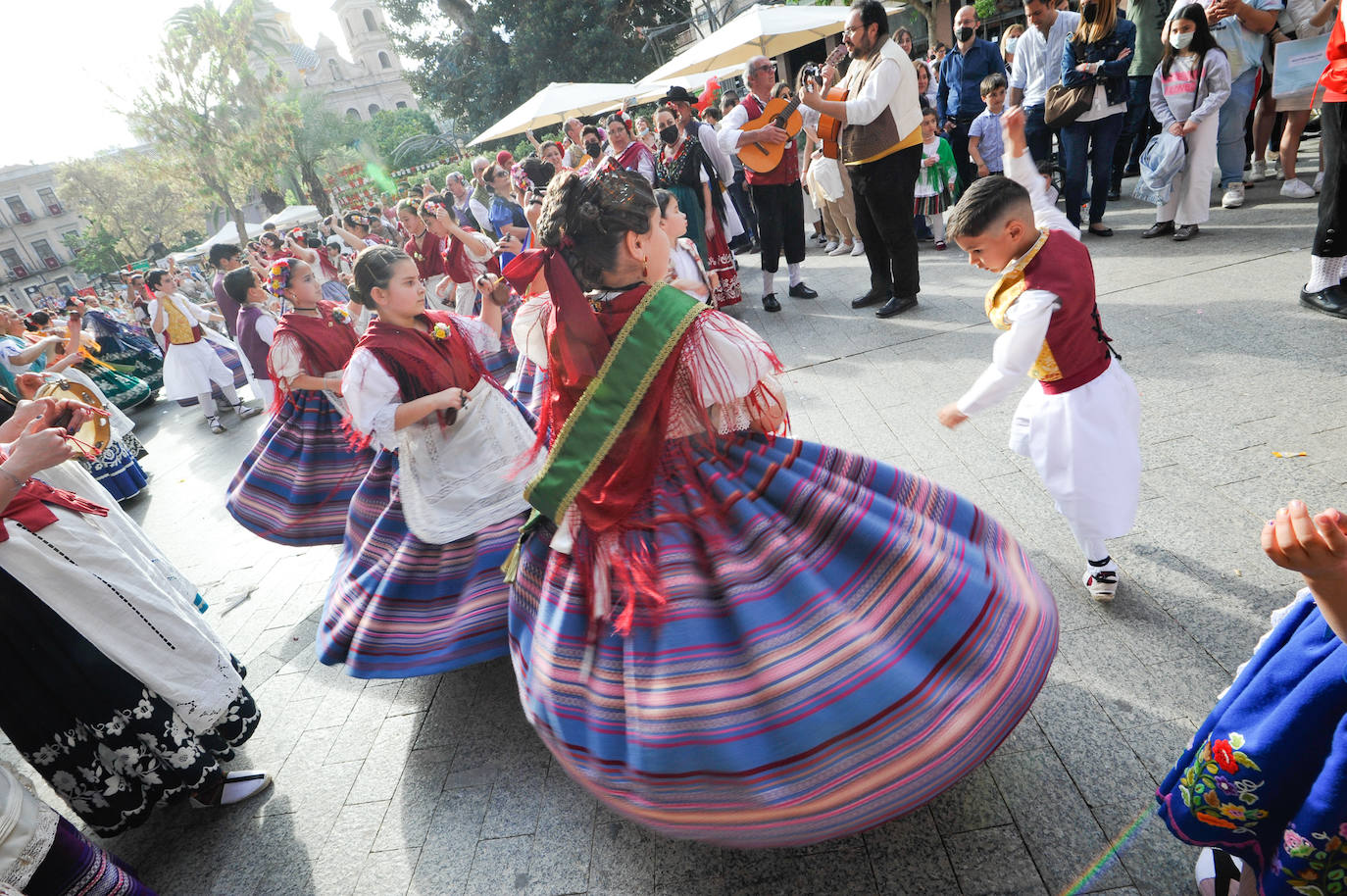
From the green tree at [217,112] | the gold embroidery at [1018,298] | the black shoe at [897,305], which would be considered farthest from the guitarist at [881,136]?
the green tree at [217,112]

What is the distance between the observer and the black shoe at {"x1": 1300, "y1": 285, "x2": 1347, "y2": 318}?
3.96 meters

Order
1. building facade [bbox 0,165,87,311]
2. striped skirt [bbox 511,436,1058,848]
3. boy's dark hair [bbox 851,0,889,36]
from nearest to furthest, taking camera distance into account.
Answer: striped skirt [bbox 511,436,1058,848], boy's dark hair [bbox 851,0,889,36], building facade [bbox 0,165,87,311]

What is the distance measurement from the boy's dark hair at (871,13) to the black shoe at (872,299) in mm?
2065

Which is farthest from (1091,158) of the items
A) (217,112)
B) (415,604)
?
(217,112)

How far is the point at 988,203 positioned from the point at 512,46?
32229 mm

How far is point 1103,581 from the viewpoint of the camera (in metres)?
2.59

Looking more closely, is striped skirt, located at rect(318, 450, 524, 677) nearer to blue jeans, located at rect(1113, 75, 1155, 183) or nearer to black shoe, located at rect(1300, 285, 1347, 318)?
black shoe, located at rect(1300, 285, 1347, 318)

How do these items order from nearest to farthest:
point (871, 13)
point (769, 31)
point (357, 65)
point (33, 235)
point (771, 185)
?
point (871, 13) → point (771, 185) → point (769, 31) → point (33, 235) → point (357, 65)

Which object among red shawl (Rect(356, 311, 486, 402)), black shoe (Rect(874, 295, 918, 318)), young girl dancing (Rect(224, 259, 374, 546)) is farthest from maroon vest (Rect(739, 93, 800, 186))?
red shawl (Rect(356, 311, 486, 402))

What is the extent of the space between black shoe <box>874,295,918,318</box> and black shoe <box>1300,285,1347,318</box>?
2.54 m

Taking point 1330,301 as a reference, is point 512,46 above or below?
above

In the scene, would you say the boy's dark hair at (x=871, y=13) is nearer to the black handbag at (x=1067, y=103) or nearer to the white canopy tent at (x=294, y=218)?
the black handbag at (x=1067, y=103)

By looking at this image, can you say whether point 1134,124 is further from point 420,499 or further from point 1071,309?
point 420,499

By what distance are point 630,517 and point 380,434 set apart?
1474 millimetres
